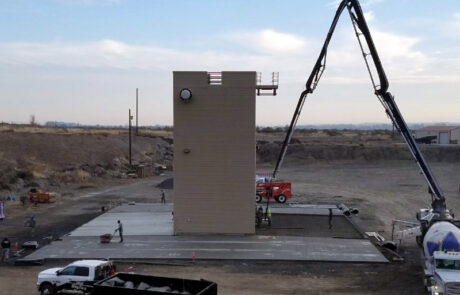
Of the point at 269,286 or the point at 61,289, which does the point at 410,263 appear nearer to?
the point at 269,286

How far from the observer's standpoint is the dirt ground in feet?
74.1

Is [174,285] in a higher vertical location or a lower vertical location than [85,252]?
higher

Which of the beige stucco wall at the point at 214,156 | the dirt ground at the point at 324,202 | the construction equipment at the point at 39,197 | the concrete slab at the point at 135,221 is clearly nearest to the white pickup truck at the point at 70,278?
the dirt ground at the point at 324,202

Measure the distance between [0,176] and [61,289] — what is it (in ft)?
129

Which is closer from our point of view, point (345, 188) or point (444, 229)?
point (444, 229)

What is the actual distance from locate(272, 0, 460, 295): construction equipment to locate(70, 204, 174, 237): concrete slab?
42.5 ft

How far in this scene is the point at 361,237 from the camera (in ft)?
106

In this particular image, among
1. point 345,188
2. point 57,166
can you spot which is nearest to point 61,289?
point 345,188

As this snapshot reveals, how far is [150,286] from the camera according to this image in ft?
45.6

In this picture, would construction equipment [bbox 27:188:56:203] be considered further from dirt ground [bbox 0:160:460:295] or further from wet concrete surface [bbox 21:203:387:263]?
wet concrete surface [bbox 21:203:387:263]

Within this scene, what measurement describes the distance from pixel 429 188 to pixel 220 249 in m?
12.9

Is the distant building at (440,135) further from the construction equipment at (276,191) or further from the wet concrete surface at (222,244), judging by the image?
the wet concrete surface at (222,244)

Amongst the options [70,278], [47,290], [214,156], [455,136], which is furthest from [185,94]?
[455,136]

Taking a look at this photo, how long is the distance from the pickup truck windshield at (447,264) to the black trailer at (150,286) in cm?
1128
